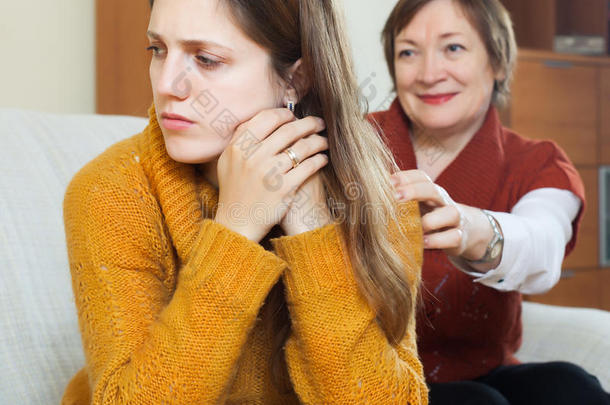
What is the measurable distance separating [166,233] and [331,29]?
367mm

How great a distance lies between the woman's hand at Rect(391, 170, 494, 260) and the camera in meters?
0.96

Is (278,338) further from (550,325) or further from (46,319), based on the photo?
(550,325)

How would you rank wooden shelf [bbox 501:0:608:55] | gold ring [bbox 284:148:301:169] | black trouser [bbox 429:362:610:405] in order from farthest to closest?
1. wooden shelf [bbox 501:0:608:55]
2. black trouser [bbox 429:362:610:405]
3. gold ring [bbox 284:148:301:169]

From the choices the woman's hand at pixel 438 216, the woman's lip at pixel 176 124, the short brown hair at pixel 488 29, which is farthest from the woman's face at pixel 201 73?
the short brown hair at pixel 488 29

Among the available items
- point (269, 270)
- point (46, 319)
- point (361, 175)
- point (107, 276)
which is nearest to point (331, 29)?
point (361, 175)

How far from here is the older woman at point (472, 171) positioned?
1.19m

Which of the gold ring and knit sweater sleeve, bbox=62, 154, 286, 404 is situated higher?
the gold ring

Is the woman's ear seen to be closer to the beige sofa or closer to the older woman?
the older woman

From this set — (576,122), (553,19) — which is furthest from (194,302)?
(553,19)

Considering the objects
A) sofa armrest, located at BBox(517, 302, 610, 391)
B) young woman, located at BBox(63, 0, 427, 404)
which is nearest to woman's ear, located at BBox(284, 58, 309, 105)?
young woman, located at BBox(63, 0, 427, 404)

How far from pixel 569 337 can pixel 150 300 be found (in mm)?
886

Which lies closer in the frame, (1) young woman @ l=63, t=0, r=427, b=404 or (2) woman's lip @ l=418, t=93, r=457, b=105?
(1) young woman @ l=63, t=0, r=427, b=404

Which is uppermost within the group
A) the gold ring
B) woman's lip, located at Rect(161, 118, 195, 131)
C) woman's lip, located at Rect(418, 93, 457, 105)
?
woman's lip, located at Rect(161, 118, 195, 131)

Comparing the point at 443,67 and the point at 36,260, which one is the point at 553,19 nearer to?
the point at 443,67
